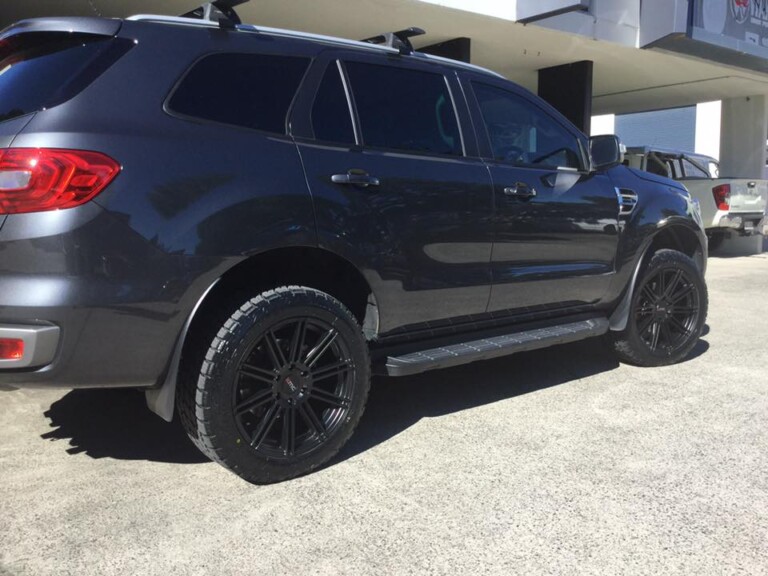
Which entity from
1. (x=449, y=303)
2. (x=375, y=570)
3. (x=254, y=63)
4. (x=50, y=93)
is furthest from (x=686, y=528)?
(x=50, y=93)

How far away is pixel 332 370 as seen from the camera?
118 inches

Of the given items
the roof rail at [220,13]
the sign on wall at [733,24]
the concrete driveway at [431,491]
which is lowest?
the concrete driveway at [431,491]

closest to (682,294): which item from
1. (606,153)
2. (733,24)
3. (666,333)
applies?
(666,333)

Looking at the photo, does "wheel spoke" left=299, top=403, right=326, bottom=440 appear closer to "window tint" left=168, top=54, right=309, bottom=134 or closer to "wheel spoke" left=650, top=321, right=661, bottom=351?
"window tint" left=168, top=54, right=309, bottom=134

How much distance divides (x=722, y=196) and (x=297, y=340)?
34.9ft

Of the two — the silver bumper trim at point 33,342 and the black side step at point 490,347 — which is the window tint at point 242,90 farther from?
the black side step at point 490,347

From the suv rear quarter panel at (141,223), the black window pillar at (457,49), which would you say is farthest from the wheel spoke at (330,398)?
the black window pillar at (457,49)

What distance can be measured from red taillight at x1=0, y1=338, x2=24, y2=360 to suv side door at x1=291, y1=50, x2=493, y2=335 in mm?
1213

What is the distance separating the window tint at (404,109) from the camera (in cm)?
325

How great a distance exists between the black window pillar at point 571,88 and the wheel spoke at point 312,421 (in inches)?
376

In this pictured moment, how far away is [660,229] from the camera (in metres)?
4.52

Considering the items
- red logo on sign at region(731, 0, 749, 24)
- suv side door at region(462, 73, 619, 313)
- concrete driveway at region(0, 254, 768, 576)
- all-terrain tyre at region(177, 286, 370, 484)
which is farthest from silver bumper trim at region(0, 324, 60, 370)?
red logo on sign at region(731, 0, 749, 24)

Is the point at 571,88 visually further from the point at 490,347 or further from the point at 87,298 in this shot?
the point at 87,298

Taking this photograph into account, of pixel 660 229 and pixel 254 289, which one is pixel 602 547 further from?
pixel 660 229
